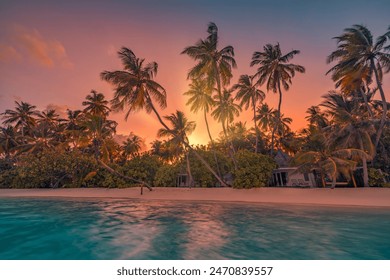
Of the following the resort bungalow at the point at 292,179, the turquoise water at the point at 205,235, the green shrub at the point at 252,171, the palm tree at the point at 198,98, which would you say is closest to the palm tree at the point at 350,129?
the resort bungalow at the point at 292,179

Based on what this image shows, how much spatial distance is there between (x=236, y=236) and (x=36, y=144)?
3655cm

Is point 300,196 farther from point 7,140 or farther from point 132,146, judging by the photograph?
point 7,140

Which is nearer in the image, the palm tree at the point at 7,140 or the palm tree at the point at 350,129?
the palm tree at the point at 350,129

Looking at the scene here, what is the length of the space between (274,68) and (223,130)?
386 inches

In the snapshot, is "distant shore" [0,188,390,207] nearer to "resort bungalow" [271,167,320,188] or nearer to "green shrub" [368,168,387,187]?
"green shrub" [368,168,387,187]

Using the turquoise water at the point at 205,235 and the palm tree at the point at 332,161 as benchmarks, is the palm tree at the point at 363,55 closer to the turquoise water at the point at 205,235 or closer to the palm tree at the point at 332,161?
the palm tree at the point at 332,161

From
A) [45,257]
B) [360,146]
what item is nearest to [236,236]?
[45,257]

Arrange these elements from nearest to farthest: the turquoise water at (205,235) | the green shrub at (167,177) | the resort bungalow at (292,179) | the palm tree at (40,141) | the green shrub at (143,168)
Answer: the turquoise water at (205,235) → the resort bungalow at (292,179) → the green shrub at (143,168) → the green shrub at (167,177) → the palm tree at (40,141)

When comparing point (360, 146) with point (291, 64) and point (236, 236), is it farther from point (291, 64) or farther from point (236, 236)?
point (236, 236)

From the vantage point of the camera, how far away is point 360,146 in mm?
18672

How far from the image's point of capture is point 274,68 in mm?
25406

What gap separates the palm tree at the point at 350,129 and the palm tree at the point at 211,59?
36.0 feet

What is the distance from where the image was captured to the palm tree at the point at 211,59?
22312 mm
